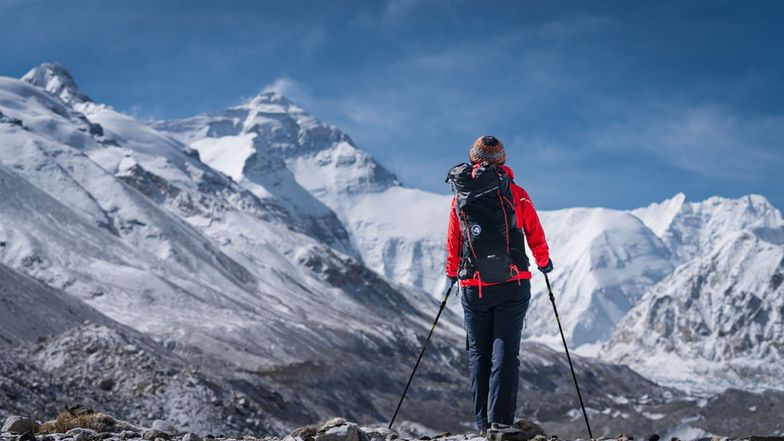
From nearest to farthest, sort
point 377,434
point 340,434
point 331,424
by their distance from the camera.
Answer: point 340,434, point 331,424, point 377,434

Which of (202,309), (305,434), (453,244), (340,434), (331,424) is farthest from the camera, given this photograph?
(202,309)

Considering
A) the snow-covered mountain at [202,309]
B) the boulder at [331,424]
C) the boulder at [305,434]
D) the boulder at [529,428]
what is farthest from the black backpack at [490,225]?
the snow-covered mountain at [202,309]

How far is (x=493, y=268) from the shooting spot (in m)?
11.6

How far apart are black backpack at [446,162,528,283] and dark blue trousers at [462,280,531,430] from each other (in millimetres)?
237

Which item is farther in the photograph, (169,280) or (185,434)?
(169,280)

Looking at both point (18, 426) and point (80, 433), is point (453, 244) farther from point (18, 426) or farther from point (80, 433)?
point (18, 426)

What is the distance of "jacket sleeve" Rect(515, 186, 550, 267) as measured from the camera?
11773 mm

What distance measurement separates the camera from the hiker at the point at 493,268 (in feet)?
37.8

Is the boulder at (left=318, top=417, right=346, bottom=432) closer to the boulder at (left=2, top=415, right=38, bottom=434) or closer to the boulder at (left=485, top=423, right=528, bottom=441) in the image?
the boulder at (left=485, top=423, right=528, bottom=441)

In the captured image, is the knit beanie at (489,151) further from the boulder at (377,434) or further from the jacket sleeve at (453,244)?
the boulder at (377,434)

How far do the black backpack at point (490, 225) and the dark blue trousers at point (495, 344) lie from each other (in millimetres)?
237

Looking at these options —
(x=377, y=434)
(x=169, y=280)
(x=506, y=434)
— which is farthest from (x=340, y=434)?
(x=169, y=280)

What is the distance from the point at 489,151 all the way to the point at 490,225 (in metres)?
1.04

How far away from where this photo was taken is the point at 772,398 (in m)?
146
